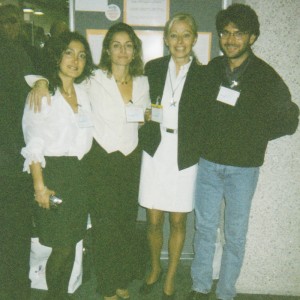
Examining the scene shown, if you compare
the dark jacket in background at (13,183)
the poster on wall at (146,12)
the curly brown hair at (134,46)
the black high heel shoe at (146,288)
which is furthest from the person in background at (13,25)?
the black high heel shoe at (146,288)

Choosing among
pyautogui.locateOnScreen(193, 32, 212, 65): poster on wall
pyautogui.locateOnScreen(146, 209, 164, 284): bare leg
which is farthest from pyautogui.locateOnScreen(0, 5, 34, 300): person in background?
pyautogui.locateOnScreen(193, 32, 212, 65): poster on wall

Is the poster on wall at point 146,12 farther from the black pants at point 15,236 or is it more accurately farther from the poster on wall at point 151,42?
the black pants at point 15,236

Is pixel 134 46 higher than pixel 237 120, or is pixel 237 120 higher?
pixel 134 46

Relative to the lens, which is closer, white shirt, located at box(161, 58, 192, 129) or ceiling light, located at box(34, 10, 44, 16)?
white shirt, located at box(161, 58, 192, 129)

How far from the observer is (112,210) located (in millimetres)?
2119

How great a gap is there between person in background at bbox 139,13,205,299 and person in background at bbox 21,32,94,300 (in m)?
0.43

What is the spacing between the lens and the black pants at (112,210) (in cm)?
206

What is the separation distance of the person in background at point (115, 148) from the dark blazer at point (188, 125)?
89 millimetres

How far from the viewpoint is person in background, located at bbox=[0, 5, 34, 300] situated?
5.84ft

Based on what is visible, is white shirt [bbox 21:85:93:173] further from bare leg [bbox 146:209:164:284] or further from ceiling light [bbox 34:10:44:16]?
ceiling light [bbox 34:10:44:16]

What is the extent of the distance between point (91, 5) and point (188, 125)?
1.21 meters

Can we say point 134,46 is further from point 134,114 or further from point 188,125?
point 188,125

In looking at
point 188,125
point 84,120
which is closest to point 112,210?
point 84,120

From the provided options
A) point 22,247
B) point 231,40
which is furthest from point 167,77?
point 22,247
